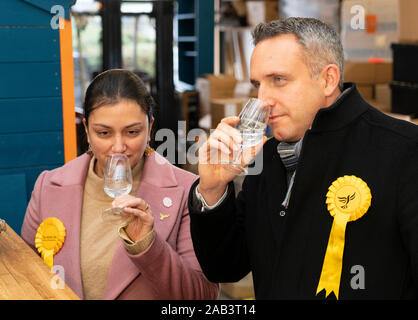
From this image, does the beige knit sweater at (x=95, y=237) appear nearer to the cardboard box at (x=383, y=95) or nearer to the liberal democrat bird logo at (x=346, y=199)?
the liberal democrat bird logo at (x=346, y=199)

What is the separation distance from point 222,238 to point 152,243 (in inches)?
8.8

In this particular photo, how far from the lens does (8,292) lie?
1.59 m

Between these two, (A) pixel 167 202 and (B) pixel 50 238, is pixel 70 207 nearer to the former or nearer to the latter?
(B) pixel 50 238

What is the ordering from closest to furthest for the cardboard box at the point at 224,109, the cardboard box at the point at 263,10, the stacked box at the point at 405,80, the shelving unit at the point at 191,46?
the stacked box at the point at 405,80, the cardboard box at the point at 224,109, the shelving unit at the point at 191,46, the cardboard box at the point at 263,10

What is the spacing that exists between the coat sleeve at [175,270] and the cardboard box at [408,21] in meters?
3.70

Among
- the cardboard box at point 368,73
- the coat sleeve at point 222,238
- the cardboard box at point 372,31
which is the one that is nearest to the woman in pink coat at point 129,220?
the coat sleeve at point 222,238

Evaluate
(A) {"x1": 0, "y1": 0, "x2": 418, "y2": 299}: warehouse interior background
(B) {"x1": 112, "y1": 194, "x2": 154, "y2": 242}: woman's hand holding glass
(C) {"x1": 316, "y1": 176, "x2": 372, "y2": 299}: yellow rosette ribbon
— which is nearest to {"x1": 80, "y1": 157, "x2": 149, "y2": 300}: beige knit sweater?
(B) {"x1": 112, "y1": 194, "x2": 154, "y2": 242}: woman's hand holding glass

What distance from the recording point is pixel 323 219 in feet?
5.01

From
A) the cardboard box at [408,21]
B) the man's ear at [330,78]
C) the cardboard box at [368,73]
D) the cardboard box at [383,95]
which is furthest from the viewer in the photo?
the cardboard box at [368,73]

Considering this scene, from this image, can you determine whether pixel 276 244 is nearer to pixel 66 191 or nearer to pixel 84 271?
pixel 84 271

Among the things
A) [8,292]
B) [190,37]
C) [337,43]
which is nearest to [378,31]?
[190,37]

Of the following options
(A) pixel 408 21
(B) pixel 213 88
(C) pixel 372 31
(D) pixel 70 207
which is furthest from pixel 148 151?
(C) pixel 372 31

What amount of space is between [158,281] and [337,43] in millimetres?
923

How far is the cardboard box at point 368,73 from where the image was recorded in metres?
6.25
